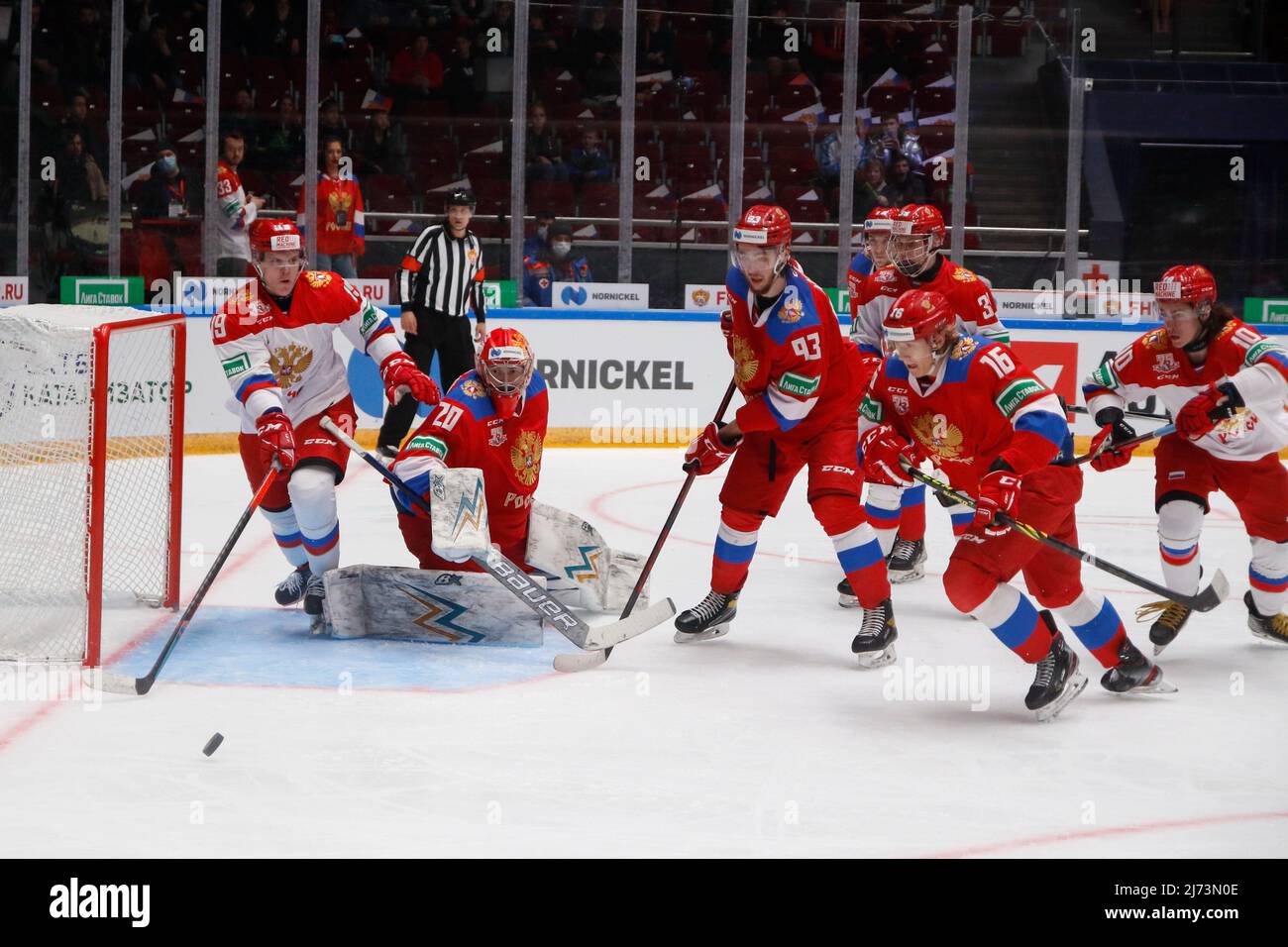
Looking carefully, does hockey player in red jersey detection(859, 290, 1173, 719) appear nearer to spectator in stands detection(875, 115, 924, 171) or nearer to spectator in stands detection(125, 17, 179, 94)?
spectator in stands detection(875, 115, 924, 171)

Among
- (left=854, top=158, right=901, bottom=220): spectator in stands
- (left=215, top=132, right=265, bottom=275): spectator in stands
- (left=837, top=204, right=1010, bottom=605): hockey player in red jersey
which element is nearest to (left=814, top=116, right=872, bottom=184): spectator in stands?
(left=854, top=158, right=901, bottom=220): spectator in stands

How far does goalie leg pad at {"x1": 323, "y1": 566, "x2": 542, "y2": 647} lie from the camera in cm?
380

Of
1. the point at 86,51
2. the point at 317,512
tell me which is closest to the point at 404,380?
the point at 317,512

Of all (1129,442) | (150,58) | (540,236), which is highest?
(150,58)

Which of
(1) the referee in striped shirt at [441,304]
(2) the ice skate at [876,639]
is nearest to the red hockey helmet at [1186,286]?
(2) the ice skate at [876,639]

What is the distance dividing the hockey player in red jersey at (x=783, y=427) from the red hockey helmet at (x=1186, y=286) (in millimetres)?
771

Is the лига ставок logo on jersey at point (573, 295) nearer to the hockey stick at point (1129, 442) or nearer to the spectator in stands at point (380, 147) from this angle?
the spectator in stands at point (380, 147)

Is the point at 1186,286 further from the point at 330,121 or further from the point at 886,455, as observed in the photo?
the point at 330,121

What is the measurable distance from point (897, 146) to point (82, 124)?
13.1ft

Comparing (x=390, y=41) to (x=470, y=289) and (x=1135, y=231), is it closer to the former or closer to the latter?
(x=470, y=289)

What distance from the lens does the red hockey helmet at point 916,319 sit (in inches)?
125

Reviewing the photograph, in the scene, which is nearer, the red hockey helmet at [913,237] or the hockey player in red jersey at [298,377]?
the hockey player in red jersey at [298,377]

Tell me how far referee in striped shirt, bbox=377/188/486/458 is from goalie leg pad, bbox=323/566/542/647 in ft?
9.44

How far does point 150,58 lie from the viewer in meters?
7.24
